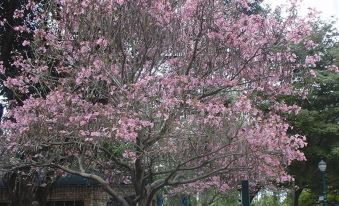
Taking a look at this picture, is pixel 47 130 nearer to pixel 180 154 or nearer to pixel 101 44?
pixel 101 44

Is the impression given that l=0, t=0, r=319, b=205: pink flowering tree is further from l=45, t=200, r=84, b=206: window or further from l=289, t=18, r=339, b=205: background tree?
l=45, t=200, r=84, b=206: window

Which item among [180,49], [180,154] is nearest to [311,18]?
[180,49]

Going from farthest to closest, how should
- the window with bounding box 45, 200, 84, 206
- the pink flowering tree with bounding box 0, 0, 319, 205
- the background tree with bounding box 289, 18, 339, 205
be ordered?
the window with bounding box 45, 200, 84, 206 → the background tree with bounding box 289, 18, 339, 205 → the pink flowering tree with bounding box 0, 0, 319, 205

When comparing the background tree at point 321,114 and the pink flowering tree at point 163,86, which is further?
the background tree at point 321,114

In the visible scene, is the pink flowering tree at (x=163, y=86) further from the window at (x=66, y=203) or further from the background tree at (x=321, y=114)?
the window at (x=66, y=203)

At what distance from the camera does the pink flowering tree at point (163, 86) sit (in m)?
9.58

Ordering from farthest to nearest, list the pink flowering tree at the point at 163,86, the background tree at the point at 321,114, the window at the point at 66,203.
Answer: the window at the point at 66,203
the background tree at the point at 321,114
the pink flowering tree at the point at 163,86

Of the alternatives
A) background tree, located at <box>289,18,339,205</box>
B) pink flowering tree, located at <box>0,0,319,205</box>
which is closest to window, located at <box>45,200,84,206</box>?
background tree, located at <box>289,18,339,205</box>

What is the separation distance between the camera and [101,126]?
956cm

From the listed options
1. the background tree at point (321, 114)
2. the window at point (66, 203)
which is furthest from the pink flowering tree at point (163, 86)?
the window at point (66, 203)

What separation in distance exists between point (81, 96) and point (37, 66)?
4.87 ft

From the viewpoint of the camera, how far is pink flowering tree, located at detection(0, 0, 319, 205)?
31.4 feet

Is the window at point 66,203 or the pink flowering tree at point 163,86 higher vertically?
the pink flowering tree at point 163,86

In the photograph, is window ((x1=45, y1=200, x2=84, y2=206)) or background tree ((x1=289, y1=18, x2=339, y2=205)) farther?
window ((x1=45, y1=200, x2=84, y2=206))
